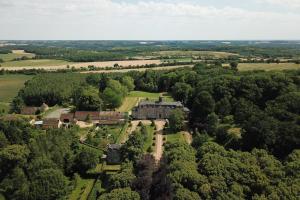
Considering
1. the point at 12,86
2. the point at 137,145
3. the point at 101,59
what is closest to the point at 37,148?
the point at 137,145

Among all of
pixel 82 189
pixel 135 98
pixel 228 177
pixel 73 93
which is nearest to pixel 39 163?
pixel 82 189

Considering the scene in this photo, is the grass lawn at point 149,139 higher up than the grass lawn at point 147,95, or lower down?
higher up

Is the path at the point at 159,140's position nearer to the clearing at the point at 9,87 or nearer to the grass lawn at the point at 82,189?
the grass lawn at the point at 82,189

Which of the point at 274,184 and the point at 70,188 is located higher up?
the point at 274,184

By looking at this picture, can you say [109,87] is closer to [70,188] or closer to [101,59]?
[70,188]

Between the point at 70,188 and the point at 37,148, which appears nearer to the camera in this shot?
the point at 70,188

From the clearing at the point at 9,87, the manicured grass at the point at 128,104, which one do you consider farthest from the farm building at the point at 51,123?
the clearing at the point at 9,87

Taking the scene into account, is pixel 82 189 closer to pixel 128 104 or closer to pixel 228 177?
pixel 228 177
